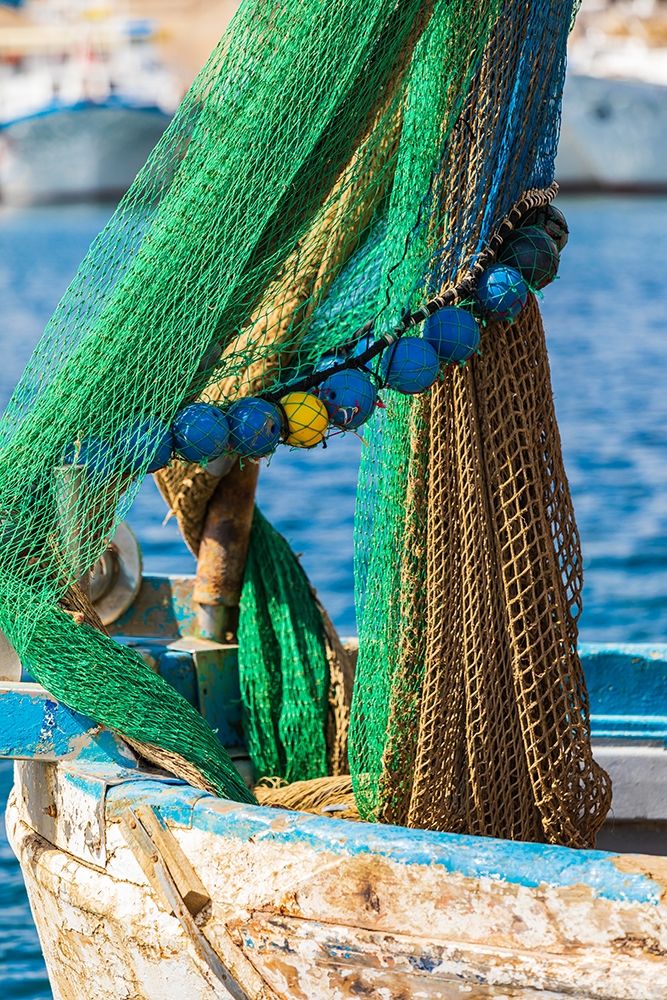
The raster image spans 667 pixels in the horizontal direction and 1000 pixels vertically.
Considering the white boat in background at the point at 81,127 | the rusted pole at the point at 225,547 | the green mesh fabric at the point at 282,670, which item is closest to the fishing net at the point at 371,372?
the green mesh fabric at the point at 282,670

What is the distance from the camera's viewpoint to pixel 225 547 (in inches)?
170

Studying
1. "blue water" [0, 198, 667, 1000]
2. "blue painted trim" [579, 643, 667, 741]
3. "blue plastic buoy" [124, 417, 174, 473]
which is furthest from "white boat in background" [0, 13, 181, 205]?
"blue plastic buoy" [124, 417, 174, 473]

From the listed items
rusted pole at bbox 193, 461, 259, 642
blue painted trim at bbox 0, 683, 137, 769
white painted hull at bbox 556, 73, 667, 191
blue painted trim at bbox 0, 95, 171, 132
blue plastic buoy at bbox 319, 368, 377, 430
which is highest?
blue painted trim at bbox 0, 95, 171, 132

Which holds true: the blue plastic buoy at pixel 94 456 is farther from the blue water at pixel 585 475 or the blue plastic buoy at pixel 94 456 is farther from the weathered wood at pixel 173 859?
the blue water at pixel 585 475

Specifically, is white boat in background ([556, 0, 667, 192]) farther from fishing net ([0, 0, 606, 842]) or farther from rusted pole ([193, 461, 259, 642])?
fishing net ([0, 0, 606, 842])

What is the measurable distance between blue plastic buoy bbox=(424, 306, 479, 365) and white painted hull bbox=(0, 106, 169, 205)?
41.4 metres

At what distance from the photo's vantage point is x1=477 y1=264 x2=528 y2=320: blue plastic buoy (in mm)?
3256

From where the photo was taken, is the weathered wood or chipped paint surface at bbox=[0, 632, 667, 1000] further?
the weathered wood

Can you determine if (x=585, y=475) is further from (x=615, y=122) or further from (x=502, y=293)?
(x=615, y=122)

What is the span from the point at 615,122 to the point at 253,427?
40.8 m

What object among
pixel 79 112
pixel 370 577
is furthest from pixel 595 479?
pixel 79 112

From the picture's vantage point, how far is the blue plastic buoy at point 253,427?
3.16 metres

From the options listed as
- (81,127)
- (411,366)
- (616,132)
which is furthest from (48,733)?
(81,127)

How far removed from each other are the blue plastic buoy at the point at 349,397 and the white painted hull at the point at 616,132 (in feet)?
129
